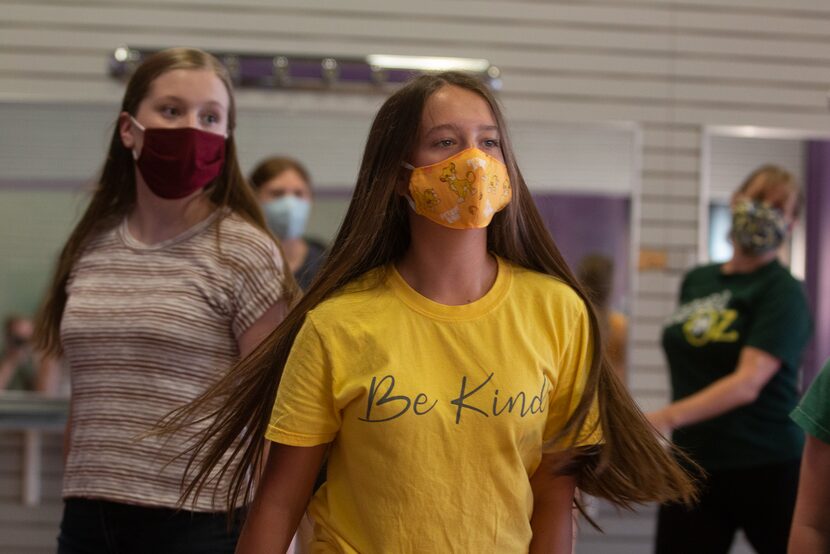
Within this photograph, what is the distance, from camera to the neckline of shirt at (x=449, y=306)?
5.72 feet

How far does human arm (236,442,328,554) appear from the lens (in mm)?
1751

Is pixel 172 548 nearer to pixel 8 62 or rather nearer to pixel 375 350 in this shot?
pixel 375 350

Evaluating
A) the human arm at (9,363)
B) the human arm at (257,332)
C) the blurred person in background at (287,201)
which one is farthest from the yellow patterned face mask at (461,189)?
the human arm at (9,363)

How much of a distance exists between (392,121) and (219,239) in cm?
62

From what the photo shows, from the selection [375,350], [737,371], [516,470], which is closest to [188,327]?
[375,350]

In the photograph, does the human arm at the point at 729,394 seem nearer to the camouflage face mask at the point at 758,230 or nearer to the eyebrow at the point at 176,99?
the camouflage face mask at the point at 758,230

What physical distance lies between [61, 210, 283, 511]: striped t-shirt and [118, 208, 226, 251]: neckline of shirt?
0.02 metres

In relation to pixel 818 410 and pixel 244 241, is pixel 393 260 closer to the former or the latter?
pixel 244 241

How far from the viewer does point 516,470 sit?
1.70m

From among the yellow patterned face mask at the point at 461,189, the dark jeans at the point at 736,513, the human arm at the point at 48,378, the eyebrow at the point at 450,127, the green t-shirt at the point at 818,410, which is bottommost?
the dark jeans at the point at 736,513

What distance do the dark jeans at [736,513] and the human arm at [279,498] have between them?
2.03m

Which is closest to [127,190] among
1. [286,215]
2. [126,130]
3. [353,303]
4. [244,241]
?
[126,130]

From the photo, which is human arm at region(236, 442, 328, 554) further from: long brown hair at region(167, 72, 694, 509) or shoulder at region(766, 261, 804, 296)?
shoulder at region(766, 261, 804, 296)

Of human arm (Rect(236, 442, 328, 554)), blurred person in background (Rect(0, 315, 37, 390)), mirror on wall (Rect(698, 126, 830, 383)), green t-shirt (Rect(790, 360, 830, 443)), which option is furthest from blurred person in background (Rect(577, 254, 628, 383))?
human arm (Rect(236, 442, 328, 554))
